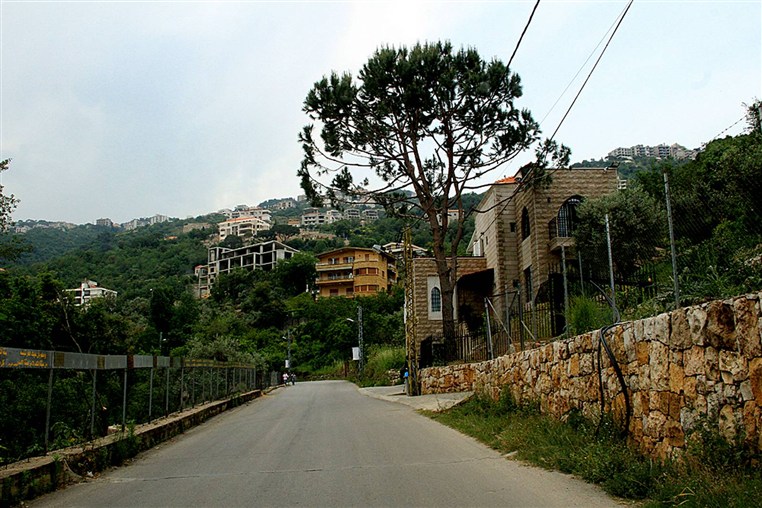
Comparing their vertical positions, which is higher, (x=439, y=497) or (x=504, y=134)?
(x=504, y=134)

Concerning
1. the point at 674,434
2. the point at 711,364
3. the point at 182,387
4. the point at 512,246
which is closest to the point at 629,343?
the point at 674,434

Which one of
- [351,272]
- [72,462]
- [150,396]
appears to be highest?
[351,272]

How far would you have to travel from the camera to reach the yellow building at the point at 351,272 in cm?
10050

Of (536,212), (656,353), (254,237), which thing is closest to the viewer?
(656,353)

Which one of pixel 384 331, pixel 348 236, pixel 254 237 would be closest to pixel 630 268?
pixel 384 331

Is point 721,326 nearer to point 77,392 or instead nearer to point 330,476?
point 330,476

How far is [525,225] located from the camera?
33.5 meters

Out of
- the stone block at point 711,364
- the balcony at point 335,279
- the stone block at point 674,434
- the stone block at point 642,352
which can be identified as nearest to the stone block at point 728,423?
the stone block at point 711,364

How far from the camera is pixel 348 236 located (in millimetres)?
145000

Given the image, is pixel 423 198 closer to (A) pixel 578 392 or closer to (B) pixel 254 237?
(A) pixel 578 392

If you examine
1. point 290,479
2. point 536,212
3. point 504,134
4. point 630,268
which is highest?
point 504,134

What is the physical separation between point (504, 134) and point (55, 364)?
22.1m

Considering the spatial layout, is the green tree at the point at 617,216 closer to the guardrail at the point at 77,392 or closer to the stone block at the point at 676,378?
the guardrail at the point at 77,392

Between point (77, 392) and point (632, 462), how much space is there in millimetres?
8347
